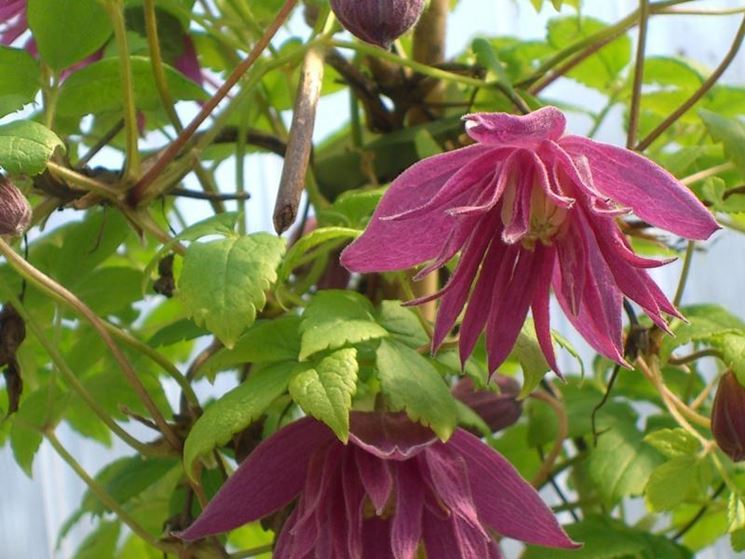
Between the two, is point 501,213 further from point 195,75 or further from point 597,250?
point 195,75

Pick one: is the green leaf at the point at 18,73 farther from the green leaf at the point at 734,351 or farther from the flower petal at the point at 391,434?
the green leaf at the point at 734,351

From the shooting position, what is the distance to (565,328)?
1.44 metres

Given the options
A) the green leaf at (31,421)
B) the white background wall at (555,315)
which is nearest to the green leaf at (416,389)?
the green leaf at (31,421)

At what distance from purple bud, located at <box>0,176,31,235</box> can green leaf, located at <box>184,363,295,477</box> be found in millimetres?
109

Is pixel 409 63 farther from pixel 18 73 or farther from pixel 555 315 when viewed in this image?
pixel 555 315

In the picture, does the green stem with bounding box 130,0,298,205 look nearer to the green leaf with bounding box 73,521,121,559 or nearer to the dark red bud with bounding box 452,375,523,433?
the dark red bud with bounding box 452,375,523,433

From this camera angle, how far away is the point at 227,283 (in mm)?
436

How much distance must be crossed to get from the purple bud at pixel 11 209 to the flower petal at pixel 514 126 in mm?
187

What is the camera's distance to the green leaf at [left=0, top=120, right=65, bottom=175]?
0.44 metres

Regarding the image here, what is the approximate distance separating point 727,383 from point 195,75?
368 mm

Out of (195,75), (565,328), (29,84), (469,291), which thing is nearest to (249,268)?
(469,291)

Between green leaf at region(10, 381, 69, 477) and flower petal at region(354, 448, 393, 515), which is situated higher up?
flower petal at region(354, 448, 393, 515)

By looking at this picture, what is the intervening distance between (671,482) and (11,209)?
0.35m

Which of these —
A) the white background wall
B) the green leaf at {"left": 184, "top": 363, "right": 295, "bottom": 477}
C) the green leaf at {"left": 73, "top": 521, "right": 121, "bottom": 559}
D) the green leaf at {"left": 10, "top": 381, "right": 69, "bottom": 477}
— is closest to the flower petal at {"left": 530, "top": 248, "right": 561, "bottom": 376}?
the green leaf at {"left": 184, "top": 363, "right": 295, "bottom": 477}
